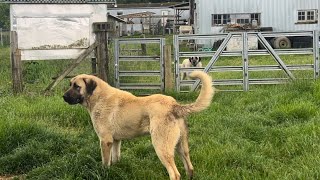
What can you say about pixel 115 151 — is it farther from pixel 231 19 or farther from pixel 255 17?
pixel 255 17

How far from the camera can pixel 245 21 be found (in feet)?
103

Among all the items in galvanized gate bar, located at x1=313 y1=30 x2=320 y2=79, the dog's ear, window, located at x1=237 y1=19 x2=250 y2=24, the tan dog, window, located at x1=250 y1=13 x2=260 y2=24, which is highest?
window, located at x1=250 y1=13 x2=260 y2=24

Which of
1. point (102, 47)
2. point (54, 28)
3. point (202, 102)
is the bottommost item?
point (202, 102)

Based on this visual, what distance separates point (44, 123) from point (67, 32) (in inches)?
161

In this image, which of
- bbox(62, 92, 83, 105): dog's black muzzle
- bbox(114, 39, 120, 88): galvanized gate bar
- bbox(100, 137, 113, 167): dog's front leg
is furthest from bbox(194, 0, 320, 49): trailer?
bbox(100, 137, 113, 167): dog's front leg

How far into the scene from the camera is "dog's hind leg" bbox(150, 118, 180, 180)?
18.0ft

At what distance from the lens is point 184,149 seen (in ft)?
19.5

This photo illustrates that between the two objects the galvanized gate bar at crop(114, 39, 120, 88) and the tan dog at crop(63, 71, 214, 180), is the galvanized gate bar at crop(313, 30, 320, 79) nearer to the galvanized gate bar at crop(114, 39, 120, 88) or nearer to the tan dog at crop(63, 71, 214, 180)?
the galvanized gate bar at crop(114, 39, 120, 88)

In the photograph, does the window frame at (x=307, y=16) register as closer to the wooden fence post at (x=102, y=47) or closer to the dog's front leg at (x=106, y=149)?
the wooden fence post at (x=102, y=47)

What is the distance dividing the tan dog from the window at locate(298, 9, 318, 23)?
26859mm

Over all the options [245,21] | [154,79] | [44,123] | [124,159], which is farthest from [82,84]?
[245,21]

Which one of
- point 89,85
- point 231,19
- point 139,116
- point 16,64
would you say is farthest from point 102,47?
point 231,19

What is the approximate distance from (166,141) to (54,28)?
23.6ft

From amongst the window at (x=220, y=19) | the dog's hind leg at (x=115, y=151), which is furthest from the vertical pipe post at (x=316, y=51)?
the window at (x=220, y=19)
